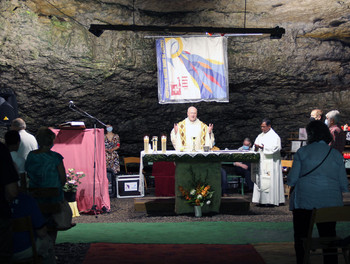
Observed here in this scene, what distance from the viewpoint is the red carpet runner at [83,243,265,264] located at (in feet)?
17.0

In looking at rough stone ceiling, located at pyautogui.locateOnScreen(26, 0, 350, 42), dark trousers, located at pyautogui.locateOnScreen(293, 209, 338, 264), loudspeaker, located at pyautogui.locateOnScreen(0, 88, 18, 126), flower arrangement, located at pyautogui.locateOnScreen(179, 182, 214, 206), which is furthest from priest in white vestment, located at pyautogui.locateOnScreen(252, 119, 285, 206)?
loudspeaker, located at pyautogui.locateOnScreen(0, 88, 18, 126)

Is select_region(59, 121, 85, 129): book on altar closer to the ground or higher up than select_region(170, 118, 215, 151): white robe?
higher up

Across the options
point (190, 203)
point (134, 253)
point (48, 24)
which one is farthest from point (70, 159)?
point (48, 24)

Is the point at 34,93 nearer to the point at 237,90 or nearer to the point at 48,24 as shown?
the point at 48,24

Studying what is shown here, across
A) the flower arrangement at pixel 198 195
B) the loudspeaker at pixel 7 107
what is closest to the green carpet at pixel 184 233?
the flower arrangement at pixel 198 195

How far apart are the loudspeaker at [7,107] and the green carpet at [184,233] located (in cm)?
333

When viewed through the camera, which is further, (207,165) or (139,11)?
(139,11)

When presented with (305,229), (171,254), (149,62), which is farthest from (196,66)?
(305,229)

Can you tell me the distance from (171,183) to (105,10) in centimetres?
474

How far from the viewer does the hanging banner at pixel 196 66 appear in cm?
1009

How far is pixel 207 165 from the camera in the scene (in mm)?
8211

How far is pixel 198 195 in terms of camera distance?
808 cm

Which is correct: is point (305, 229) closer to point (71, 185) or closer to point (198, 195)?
point (198, 195)

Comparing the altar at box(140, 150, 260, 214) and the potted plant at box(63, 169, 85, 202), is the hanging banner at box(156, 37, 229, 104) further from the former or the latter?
the potted plant at box(63, 169, 85, 202)
